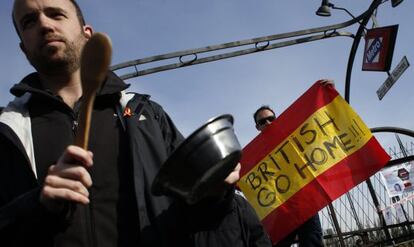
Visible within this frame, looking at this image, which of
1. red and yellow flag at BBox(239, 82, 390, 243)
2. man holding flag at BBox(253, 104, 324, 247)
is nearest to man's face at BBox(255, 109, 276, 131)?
red and yellow flag at BBox(239, 82, 390, 243)

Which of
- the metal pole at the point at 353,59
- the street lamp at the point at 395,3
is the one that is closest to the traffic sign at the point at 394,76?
the metal pole at the point at 353,59

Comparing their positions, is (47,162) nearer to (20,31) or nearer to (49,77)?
(49,77)

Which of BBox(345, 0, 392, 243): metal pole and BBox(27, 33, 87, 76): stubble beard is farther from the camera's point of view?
BBox(345, 0, 392, 243): metal pole

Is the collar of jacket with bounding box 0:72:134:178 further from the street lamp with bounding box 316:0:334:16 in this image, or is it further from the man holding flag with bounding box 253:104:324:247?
the street lamp with bounding box 316:0:334:16

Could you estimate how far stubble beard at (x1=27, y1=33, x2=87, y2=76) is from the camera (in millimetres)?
1556

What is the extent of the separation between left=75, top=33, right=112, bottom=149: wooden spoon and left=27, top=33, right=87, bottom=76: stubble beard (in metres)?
0.60

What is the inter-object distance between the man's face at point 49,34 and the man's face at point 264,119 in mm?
3682

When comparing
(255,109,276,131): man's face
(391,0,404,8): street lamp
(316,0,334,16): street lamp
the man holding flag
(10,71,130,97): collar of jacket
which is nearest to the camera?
(10,71,130,97): collar of jacket

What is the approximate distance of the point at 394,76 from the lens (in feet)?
19.7

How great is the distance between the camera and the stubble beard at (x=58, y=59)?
1556mm

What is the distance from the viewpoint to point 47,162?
4.59ft

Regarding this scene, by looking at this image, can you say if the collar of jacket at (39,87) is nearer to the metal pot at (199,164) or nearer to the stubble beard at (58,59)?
the stubble beard at (58,59)

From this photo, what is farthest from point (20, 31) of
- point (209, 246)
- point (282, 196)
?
point (282, 196)

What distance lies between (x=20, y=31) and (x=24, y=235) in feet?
2.65
